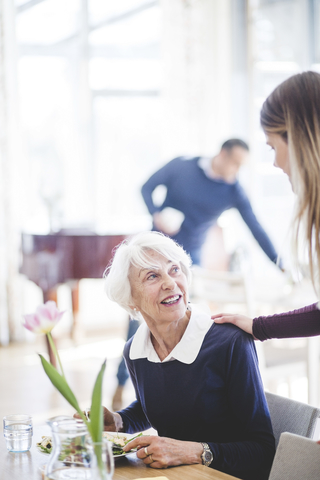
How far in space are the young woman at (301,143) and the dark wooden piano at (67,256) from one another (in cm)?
261

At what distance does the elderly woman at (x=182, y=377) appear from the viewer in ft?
4.49

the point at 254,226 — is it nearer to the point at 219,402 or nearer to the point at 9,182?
the point at 219,402

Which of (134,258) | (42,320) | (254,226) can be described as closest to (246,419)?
(134,258)

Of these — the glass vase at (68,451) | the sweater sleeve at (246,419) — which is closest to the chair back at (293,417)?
the sweater sleeve at (246,419)

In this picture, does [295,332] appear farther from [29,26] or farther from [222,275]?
[29,26]

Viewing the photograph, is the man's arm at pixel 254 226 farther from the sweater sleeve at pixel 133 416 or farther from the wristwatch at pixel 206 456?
the wristwatch at pixel 206 456

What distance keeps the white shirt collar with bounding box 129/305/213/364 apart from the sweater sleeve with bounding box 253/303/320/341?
0.14 metres

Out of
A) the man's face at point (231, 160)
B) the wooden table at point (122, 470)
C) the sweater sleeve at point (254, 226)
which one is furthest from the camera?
the man's face at point (231, 160)

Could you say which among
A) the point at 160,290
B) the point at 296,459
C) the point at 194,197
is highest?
the point at 194,197

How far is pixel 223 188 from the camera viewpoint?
3.64m

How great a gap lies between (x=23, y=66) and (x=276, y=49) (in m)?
2.29

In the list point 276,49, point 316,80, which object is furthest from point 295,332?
point 276,49

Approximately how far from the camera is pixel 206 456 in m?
1.33

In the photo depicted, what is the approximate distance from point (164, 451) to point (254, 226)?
2.32 m
